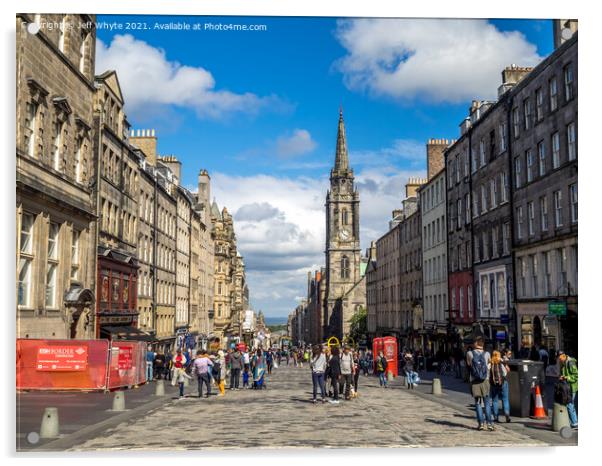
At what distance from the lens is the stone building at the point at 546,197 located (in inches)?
748

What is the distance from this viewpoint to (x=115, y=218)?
85.0ft

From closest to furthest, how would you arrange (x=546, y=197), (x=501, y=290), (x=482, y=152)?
1. (x=546, y=197)
2. (x=501, y=290)
3. (x=482, y=152)

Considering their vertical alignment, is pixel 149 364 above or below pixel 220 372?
below

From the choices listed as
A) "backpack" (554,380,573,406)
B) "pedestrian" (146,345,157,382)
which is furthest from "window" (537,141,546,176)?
"pedestrian" (146,345,157,382)

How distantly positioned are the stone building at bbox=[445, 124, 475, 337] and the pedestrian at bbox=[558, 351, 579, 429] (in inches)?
902

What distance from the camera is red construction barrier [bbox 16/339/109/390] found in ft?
65.5

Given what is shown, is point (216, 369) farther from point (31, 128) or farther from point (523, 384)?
point (523, 384)

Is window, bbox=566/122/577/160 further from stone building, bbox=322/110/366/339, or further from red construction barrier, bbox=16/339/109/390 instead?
stone building, bbox=322/110/366/339

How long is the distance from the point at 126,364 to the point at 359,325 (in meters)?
89.2

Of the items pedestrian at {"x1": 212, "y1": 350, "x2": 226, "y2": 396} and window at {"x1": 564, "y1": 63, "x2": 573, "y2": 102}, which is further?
pedestrian at {"x1": 212, "y1": 350, "x2": 226, "y2": 396}

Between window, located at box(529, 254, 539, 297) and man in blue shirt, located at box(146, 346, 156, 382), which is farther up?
window, located at box(529, 254, 539, 297)

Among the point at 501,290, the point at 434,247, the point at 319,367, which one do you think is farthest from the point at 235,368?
the point at 434,247
